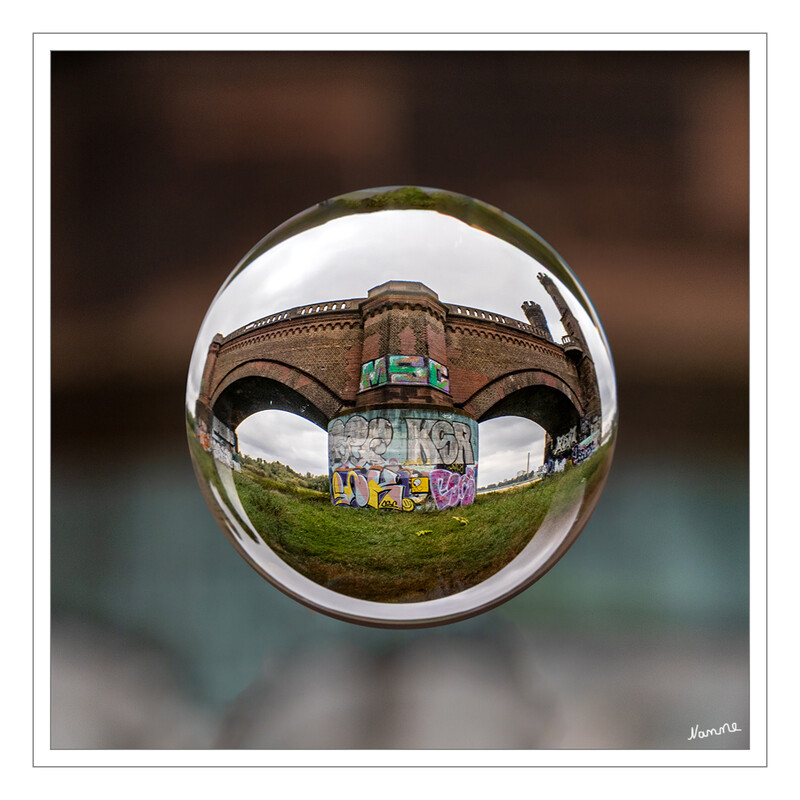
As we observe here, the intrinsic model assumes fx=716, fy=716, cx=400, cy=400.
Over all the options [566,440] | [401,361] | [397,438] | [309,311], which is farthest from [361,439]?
[566,440]

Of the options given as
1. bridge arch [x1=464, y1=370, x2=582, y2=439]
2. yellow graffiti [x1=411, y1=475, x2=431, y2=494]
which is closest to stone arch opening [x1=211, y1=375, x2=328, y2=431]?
yellow graffiti [x1=411, y1=475, x2=431, y2=494]

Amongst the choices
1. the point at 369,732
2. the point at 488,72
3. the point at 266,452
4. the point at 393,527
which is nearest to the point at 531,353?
the point at 393,527

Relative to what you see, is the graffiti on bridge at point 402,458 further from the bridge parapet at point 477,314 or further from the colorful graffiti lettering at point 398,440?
the bridge parapet at point 477,314

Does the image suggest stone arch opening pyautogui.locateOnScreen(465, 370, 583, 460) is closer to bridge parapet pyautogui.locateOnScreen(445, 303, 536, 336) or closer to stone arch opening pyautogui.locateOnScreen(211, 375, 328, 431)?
bridge parapet pyautogui.locateOnScreen(445, 303, 536, 336)

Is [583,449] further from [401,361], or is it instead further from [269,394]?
[269,394]
